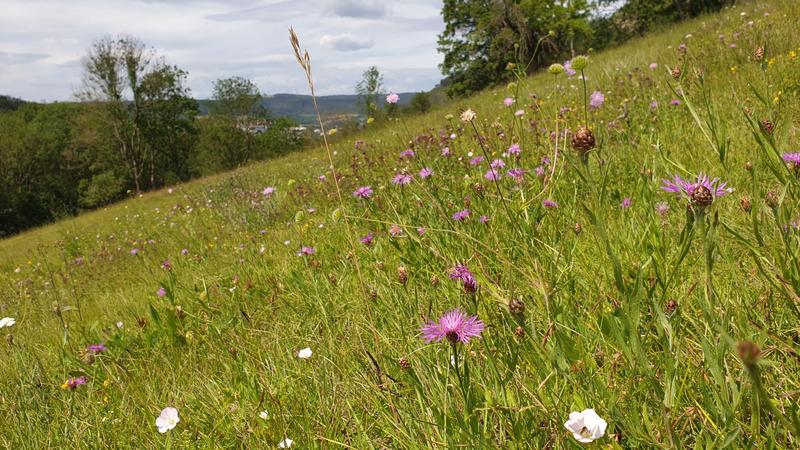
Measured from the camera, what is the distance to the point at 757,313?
1204 mm

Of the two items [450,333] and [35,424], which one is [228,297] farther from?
[450,333]

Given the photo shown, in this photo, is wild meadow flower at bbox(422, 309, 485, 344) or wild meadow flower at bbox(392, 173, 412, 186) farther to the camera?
wild meadow flower at bbox(392, 173, 412, 186)

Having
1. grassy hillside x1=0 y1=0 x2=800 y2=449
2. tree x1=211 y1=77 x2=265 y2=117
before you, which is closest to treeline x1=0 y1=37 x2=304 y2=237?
tree x1=211 y1=77 x2=265 y2=117

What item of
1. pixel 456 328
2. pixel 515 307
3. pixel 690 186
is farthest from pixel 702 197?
pixel 456 328

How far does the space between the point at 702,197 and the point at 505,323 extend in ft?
1.86

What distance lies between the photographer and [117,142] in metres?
44.3

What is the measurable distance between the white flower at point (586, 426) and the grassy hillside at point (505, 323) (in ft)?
0.15

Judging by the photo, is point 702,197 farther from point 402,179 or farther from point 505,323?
point 402,179

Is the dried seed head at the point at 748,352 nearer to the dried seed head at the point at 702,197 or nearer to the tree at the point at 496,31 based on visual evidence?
the dried seed head at the point at 702,197

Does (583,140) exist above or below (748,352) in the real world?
above

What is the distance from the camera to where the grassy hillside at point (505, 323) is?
3.07 feet

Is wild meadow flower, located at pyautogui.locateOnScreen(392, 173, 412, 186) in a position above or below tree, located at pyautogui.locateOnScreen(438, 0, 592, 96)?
below

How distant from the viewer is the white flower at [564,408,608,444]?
830 mm

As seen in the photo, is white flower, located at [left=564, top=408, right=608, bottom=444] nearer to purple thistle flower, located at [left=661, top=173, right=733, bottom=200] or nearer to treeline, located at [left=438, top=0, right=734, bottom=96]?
purple thistle flower, located at [left=661, top=173, right=733, bottom=200]
